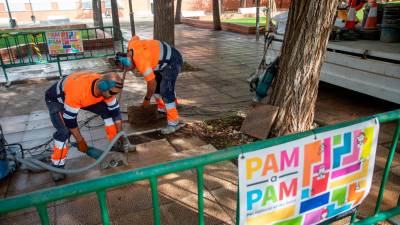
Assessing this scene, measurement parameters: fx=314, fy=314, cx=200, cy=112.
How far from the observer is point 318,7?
3328mm

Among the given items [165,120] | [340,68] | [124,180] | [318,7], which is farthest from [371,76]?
[124,180]

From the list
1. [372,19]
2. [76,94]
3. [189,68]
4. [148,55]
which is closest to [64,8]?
[189,68]

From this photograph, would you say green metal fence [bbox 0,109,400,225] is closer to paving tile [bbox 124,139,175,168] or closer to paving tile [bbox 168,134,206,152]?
paving tile [bbox 124,139,175,168]

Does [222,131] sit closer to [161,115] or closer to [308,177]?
[161,115]

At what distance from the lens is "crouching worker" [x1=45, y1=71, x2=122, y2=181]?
10.8ft

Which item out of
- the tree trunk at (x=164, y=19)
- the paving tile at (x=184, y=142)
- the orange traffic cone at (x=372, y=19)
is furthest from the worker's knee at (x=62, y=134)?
the orange traffic cone at (x=372, y=19)

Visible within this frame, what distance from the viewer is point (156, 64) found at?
4520 millimetres

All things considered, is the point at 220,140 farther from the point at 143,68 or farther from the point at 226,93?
the point at 226,93

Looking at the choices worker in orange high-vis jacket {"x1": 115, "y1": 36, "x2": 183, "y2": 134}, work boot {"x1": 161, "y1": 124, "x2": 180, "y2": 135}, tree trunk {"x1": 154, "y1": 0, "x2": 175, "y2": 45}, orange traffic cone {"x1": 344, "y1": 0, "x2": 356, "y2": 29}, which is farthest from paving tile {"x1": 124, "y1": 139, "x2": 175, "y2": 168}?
orange traffic cone {"x1": 344, "y1": 0, "x2": 356, "y2": 29}

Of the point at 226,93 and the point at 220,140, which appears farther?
the point at 226,93

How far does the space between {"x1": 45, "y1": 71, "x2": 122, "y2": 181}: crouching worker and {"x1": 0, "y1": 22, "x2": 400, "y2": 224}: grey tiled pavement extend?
0.34 metres

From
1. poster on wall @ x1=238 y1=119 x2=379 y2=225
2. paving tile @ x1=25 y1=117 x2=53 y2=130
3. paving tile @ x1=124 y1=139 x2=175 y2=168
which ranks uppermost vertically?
poster on wall @ x1=238 y1=119 x2=379 y2=225

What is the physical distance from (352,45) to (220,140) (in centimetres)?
335

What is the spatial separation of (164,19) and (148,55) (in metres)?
4.10
